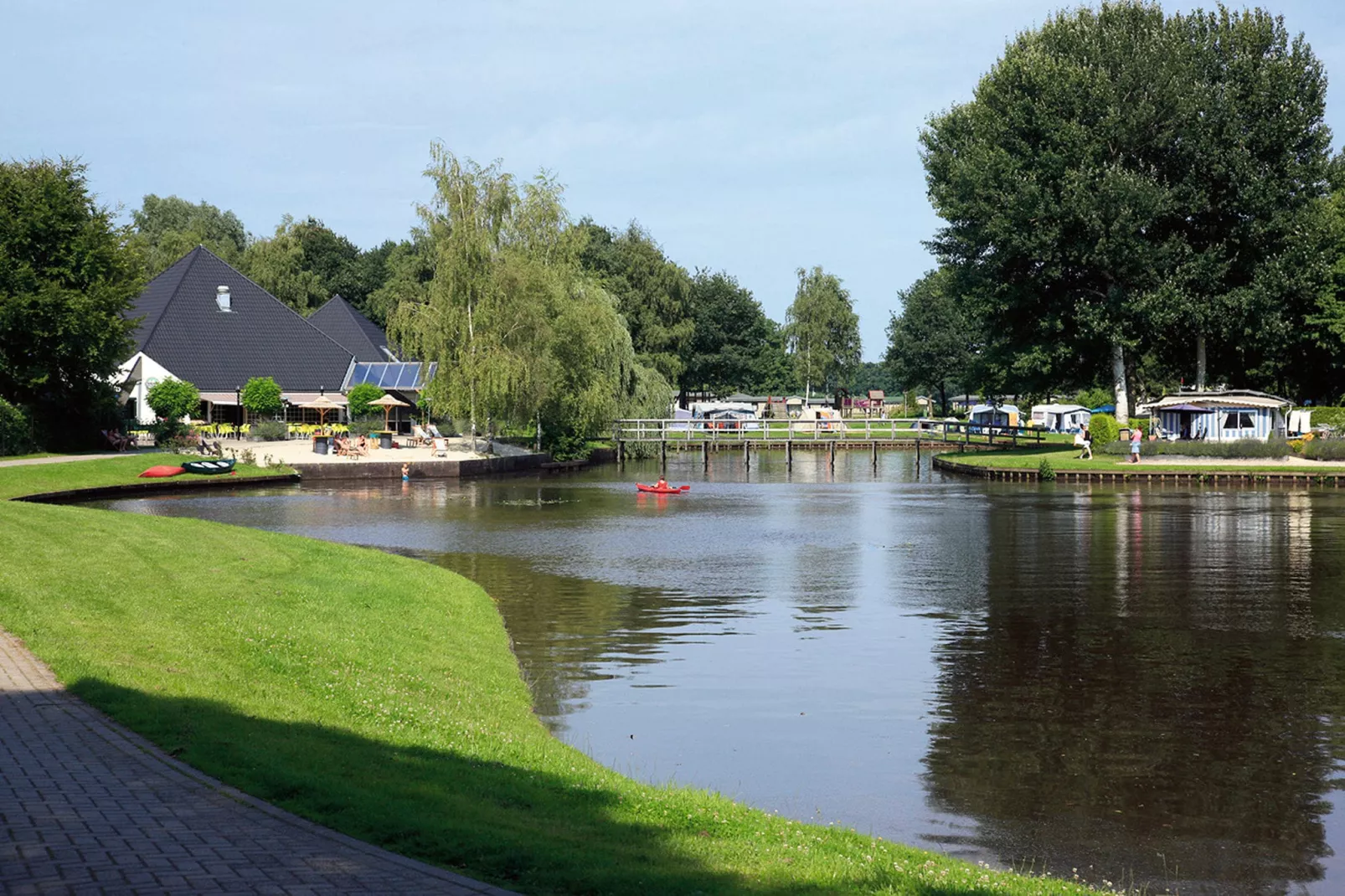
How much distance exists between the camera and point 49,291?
51125mm

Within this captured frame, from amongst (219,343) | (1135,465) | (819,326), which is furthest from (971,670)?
(819,326)

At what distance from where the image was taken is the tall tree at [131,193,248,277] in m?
96.9

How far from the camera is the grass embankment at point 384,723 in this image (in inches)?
313

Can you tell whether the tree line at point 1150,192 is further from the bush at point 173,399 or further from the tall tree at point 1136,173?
the bush at point 173,399

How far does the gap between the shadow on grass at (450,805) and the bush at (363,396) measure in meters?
61.3

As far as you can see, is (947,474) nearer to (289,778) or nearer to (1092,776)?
(1092,776)

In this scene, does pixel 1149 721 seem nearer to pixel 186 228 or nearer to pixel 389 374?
Answer: pixel 389 374

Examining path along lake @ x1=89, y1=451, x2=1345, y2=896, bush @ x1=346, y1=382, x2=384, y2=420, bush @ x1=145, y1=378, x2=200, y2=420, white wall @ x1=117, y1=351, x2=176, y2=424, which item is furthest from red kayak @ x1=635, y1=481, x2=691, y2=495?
white wall @ x1=117, y1=351, x2=176, y2=424

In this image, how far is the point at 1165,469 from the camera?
2255 inches

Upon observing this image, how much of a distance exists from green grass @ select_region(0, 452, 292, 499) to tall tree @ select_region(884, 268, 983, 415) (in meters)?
A: 74.8

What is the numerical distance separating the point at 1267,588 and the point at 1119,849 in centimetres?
1605

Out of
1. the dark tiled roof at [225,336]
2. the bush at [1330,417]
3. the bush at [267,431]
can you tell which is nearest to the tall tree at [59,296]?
the bush at [267,431]

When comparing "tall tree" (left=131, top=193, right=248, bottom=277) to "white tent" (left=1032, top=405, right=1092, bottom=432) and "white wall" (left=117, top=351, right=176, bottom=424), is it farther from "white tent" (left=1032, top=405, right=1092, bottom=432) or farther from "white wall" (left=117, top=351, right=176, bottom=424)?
"white tent" (left=1032, top=405, right=1092, bottom=432)

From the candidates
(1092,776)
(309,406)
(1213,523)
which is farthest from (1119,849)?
(309,406)
